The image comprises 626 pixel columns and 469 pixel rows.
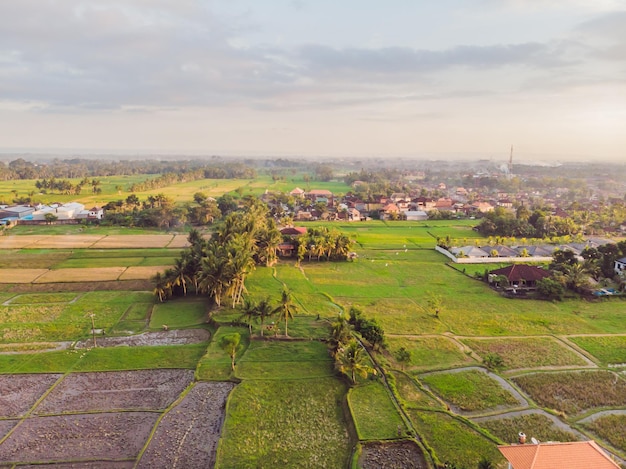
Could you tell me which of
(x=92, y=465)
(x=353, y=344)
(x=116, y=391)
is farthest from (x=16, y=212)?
(x=353, y=344)

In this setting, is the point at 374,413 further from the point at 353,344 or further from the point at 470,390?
the point at 470,390

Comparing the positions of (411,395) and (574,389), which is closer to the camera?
(411,395)

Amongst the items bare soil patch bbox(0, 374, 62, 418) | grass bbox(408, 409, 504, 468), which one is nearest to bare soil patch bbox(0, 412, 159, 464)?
bare soil patch bbox(0, 374, 62, 418)

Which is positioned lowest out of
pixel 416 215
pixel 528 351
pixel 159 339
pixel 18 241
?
pixel 159 339

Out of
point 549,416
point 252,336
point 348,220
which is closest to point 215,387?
point 252,336

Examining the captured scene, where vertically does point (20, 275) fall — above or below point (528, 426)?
above

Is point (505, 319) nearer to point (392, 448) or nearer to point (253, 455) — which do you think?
point (392, 448)
